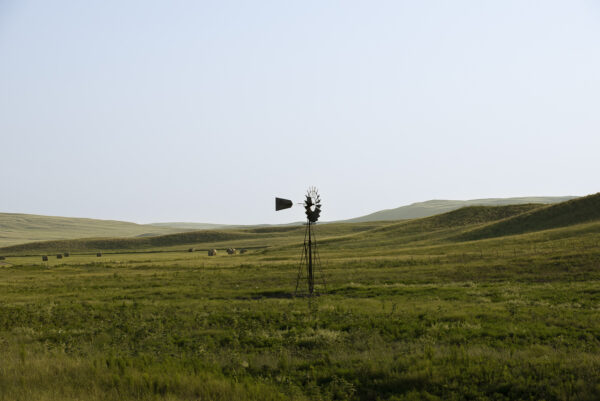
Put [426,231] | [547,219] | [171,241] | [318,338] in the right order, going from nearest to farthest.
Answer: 1. [318,338]
2. [547,219]
3. [426,231]
4. [171,241]

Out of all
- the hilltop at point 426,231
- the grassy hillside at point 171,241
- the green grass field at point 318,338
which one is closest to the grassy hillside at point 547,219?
the hilltop at point 426,231

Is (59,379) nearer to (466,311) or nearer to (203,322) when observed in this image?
(203,322)

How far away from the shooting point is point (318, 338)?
1437 centimetres

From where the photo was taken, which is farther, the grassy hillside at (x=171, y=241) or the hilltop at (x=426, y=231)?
the grassy hillside at (x=171, y=241)

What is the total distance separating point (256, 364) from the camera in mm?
11727

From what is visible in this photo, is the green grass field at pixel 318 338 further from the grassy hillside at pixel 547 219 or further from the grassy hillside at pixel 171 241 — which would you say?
the grassy hillside at pixel 171 241

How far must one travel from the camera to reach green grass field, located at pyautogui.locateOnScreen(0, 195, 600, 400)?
9586 millimetres

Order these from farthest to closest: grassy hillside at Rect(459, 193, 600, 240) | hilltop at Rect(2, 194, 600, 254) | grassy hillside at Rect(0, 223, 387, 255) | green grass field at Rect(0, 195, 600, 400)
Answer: grassy hillside at Rect(0, 223, 387, 255) → hilltop at Rect(2, 194, 600, 254) → grassy hillside at Rect(459, 193, 600, 240) → green grass field at Rect(0, 195, 600, 400)

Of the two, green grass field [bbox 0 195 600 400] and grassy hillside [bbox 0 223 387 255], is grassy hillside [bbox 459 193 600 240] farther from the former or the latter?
grassy hillside [bbox 0 223 387 255]

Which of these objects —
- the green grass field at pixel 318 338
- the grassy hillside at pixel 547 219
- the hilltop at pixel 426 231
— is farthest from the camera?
the hilltop at pixel 426 231

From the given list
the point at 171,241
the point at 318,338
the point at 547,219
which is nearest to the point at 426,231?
the point at 547,219

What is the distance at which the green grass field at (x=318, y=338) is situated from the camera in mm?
9586

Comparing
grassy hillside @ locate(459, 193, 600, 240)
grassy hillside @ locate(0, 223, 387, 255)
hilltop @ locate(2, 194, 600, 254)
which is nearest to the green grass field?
grassy hillside @ locate(459, 193, 600, 240)

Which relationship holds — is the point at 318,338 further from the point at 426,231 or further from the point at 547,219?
the point at 426,231
